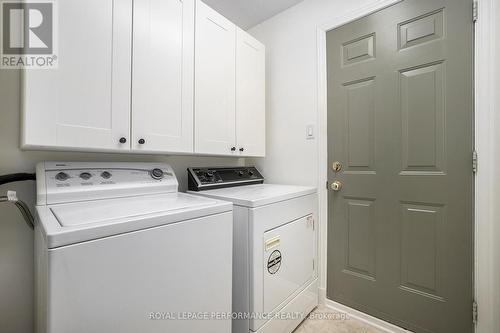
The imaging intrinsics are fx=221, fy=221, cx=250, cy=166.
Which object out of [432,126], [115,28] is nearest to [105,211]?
[115,28]

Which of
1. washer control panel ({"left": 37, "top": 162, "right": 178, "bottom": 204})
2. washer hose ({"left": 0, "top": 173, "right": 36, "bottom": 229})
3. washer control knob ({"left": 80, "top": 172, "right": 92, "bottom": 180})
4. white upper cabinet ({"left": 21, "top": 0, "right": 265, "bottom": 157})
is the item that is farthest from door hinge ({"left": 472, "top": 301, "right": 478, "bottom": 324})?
washer hose ({"left": 0, "top": 173, "right": 36, "bottom": 229})

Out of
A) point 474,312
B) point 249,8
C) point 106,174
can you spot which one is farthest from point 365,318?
point 249,8

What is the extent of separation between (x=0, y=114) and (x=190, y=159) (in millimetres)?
1076

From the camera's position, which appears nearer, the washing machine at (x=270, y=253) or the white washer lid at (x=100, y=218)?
the white washer lid at (x=100, y=218)

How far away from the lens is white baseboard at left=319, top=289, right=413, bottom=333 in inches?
58.5

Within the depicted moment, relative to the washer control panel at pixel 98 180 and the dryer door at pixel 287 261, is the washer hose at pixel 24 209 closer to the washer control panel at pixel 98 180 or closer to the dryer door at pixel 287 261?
the washer control panel at pixel 98 180

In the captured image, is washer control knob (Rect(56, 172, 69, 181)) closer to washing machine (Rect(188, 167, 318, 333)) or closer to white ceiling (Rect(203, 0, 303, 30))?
washing machine (Rect(188, 167, 318, 333))

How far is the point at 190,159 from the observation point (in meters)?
1.86

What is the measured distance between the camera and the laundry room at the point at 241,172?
0.87 meters

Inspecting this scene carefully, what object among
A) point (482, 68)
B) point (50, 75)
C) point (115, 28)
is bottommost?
point (50, 75)

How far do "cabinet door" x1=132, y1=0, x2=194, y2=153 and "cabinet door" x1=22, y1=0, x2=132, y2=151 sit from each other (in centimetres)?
5

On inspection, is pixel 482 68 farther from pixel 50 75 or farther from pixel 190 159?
pixel 50 75

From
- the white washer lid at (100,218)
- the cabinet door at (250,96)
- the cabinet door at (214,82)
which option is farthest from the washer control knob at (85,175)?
the cabinet door at (250,96)

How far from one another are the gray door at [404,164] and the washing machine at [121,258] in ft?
3.47
